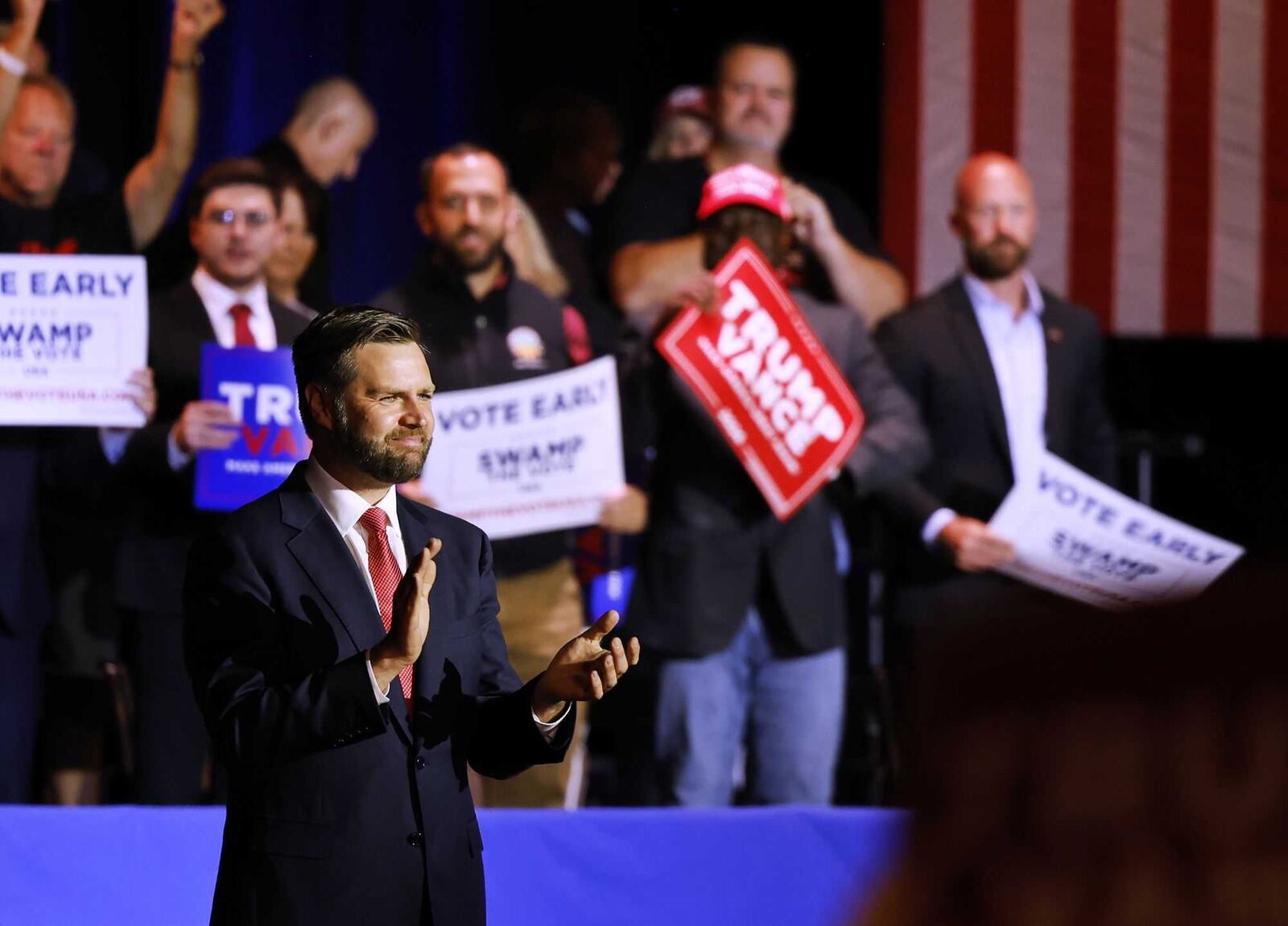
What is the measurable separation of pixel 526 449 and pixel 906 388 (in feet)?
3.39

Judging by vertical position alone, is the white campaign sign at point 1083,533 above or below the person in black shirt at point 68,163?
below

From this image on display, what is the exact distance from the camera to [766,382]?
14.4 feet

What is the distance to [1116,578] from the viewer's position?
4398 mm

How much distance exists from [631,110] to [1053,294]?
1.24 meters

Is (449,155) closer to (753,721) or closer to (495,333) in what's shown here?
(495,333)

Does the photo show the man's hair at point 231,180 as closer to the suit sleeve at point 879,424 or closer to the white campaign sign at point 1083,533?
the suit sleeve at point 879,424

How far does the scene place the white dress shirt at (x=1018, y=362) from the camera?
456 cm

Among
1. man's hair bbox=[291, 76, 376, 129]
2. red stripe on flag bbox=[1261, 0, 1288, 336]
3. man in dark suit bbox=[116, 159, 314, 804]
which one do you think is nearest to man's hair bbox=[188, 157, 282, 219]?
man in dark suit bbox=[116, 159, 314, 804]

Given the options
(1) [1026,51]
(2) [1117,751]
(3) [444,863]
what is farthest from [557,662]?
(1) [1026,51]

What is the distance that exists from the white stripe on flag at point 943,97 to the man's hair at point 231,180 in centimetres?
182

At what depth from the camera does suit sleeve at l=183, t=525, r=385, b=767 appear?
75.4 inches

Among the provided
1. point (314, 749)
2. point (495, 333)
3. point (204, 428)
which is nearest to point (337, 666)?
point (314, 749)

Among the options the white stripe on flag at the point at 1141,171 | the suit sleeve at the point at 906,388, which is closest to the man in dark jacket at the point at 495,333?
the suit sleeve at the point at 906,388

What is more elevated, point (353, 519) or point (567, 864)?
point (353, 519)
